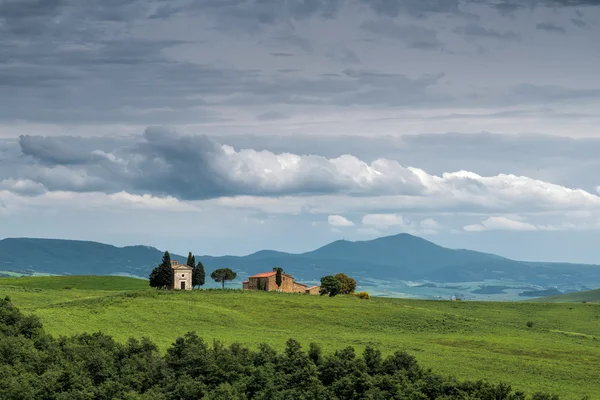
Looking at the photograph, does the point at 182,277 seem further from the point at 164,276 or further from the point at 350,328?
the point at 350,328

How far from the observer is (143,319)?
130875 mm

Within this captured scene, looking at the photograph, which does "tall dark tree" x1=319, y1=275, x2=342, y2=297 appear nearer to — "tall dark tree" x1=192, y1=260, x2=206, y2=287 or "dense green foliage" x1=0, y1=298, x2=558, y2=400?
"tall dark tree" x1=192, y1=260, x2=206, y2=287

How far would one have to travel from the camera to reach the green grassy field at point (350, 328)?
335ft

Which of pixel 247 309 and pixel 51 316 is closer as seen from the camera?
pixel 51 316

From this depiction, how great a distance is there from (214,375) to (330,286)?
101 metres

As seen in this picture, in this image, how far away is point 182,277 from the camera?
609 feet

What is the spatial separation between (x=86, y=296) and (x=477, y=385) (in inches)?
4352

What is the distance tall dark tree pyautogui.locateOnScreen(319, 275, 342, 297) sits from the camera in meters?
186

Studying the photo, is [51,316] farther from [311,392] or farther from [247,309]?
[311,392]

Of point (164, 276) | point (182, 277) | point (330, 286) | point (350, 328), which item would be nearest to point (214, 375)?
point (350, 328)

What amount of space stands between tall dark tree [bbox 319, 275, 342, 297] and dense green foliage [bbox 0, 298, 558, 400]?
9056 cm

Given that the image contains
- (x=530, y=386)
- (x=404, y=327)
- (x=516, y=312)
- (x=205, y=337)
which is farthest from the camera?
(x=516, y=312)

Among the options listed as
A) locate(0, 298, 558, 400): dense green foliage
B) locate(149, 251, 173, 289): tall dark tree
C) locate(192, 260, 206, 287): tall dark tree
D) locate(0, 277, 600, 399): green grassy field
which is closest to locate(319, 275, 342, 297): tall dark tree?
locate(0, 277, 600, 399): green grassy field

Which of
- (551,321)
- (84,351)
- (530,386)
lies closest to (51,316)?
(84,351)
